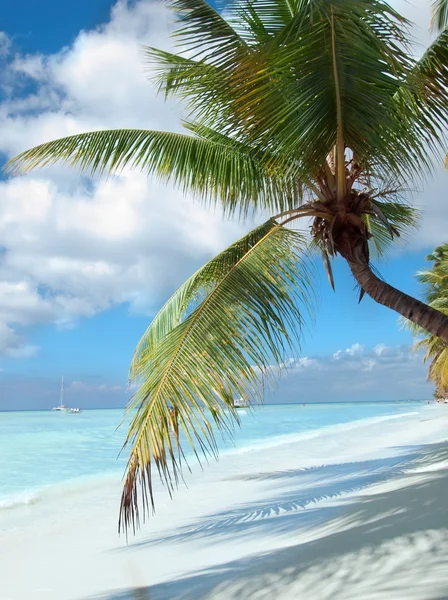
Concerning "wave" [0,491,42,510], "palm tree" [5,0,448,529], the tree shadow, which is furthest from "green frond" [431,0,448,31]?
"wave" [0,491,42,510]

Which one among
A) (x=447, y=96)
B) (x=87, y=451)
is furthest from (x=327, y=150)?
(x=87, y=451)

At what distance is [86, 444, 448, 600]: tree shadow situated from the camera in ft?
11.0

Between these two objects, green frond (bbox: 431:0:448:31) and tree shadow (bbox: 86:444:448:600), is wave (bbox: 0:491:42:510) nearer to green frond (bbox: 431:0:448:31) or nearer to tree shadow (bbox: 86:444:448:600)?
tree shadow (bbox: 86:444:448:600)

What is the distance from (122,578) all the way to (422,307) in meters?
3.11

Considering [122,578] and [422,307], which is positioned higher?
[422,307]

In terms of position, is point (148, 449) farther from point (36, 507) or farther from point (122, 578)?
point (36, 507)

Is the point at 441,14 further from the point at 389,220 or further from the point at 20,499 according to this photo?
the point at 20,499

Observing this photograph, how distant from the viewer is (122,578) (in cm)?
431

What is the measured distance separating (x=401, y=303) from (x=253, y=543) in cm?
237

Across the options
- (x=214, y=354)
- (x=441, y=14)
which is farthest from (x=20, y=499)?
(x=441, y=14)

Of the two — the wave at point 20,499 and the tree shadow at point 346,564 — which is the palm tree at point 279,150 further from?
the wave at point 20,499

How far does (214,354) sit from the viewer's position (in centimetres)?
413

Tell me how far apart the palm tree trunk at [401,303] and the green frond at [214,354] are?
51 cm

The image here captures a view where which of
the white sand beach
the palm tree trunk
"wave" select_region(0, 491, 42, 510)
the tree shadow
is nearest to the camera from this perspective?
the tree shadow
